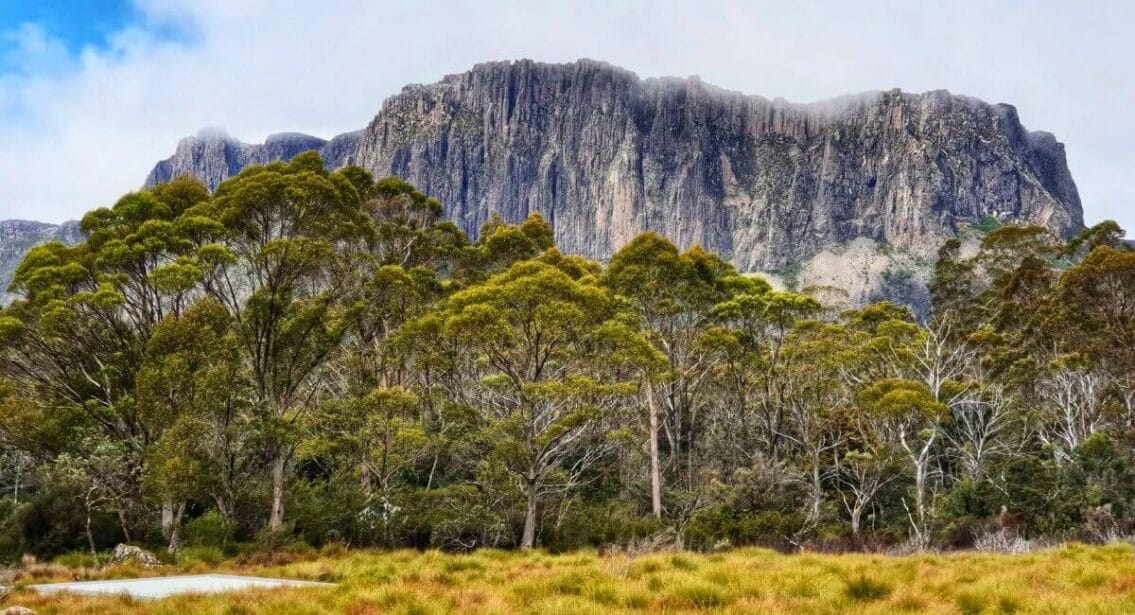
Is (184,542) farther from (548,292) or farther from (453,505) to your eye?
(548,292)

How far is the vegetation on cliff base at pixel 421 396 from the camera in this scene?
60.3 ft

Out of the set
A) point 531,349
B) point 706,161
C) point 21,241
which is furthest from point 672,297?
point 21,241

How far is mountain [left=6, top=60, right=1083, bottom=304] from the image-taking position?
470 feet

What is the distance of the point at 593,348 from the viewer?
2431cm

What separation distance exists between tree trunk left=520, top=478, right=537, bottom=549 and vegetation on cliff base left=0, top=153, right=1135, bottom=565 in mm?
86

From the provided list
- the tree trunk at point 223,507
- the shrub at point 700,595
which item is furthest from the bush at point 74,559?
the shrub at point 700,595

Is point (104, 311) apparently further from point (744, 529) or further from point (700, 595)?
point (744, 529)

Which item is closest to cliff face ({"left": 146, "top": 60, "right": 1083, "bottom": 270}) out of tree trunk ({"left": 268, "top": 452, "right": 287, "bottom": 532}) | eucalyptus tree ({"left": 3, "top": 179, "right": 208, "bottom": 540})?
eucalyptus tree ({"left": 3, "top": 179, "right": 208, "bottom": 540})

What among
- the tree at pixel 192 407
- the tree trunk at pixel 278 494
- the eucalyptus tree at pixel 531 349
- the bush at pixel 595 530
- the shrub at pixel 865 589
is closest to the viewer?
the shrub at pixel 865 589

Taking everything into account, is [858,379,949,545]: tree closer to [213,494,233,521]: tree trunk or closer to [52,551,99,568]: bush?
[213,494,233,521]: tree trunk

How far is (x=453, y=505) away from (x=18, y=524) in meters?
11.4

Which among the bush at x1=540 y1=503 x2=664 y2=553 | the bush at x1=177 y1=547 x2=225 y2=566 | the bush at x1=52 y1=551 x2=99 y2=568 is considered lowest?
the bush at x1=540 y1=503 x2=664 y2=553

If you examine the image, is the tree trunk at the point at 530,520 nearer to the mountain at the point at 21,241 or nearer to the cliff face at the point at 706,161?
the cliff face at the point at 706,161

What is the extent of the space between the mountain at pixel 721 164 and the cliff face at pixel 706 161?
32cm
